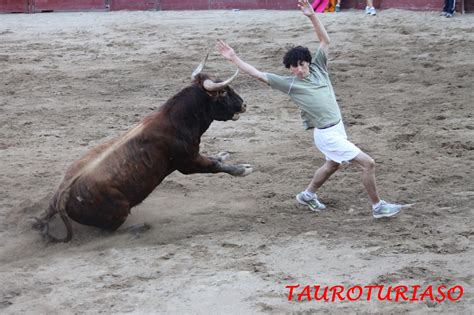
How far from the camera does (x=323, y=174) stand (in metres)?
7.04

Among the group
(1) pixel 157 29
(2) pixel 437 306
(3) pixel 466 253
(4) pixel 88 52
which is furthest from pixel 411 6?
(2) pixel 437 306

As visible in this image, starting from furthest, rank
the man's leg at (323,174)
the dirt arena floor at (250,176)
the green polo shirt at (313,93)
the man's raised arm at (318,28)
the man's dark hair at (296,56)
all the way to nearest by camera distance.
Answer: the man's leg at (323,174) → the man's raised arm at (318,28) → the green polo shirt at (313,93) → the man's dark hair at (296,56) → the dirt arena floor at (250,176)

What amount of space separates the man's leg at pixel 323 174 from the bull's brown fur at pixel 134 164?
930 mm

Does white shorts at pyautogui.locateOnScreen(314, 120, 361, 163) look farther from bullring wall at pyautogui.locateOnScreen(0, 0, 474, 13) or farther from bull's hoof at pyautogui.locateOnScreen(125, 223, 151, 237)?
bullring wall at pyautogui.locateOnScreen(0, 0, 474, 13)

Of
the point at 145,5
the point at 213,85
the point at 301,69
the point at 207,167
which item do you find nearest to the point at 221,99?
the point at 213,85

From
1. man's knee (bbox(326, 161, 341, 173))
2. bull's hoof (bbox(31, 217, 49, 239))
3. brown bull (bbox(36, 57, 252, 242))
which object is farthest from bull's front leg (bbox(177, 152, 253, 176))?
bull's hoof (bbox(31, 217, 49, 239))

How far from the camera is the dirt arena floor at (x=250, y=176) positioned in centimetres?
576

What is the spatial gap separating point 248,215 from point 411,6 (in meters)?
8.82

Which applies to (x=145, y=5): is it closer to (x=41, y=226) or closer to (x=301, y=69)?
(x=41, y=226)

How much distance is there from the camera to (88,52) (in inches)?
527

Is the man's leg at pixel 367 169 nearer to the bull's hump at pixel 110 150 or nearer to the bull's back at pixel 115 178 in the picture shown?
the bull's back at pixel 115 178

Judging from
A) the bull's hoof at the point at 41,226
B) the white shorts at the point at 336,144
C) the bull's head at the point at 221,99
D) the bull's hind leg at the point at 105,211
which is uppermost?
the bull's head at the point at 221,99

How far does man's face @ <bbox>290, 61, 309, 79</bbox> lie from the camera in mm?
6594

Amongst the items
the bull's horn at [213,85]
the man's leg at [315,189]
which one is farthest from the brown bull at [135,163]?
the man's leg at [315,189]
